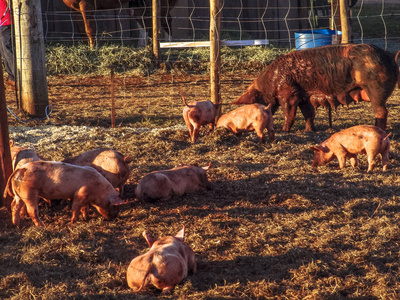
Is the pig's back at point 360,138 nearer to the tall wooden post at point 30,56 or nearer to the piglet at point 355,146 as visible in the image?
the piglet at point 355,146

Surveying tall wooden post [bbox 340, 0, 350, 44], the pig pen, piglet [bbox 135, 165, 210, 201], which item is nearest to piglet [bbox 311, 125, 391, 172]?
the pig pen

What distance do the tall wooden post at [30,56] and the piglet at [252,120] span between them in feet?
9.81

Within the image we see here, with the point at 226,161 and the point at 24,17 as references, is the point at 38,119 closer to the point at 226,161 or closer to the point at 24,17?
the point at 24,17

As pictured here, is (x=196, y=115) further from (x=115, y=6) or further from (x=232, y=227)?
(x=115, y=6)

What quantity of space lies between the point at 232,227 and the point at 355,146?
211cm

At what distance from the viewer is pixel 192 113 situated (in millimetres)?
7082

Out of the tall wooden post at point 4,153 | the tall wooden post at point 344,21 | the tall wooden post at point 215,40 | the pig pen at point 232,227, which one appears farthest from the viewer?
the tall wooden post at point 344,21

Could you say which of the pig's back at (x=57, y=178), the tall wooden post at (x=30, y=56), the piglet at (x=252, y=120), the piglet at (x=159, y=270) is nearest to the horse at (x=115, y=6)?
the tall wooden post at (x=30, y=56)

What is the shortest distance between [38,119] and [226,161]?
11.0 ft

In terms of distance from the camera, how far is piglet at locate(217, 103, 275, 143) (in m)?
6.93

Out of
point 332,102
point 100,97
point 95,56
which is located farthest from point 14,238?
point 95,56

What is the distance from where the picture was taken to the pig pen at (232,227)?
349 cm

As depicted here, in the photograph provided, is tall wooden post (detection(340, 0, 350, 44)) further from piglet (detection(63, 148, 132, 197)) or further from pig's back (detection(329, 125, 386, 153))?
piglet (detection(63, 148, 132, 197))

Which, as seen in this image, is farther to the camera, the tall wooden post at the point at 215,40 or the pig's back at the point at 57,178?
the tall wooden post at the point at 215,40
